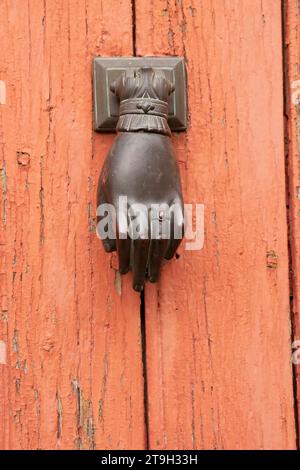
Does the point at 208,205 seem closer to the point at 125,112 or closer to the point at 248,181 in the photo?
the point at 248,181

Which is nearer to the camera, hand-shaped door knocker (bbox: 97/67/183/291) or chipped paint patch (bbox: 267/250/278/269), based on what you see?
hand-shaped door knocker (bbox: 97/67/183/291)

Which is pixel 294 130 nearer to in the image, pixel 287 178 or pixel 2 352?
pixel 287 178

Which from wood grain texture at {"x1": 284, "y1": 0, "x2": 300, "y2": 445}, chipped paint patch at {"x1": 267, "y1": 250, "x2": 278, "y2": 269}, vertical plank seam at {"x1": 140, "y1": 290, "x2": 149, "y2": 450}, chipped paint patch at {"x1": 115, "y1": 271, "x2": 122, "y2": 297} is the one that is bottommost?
vertical plank seam at {"x1": 140, "y1": 290, "x2": 149, "y2": 450}

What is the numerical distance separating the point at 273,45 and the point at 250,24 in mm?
44

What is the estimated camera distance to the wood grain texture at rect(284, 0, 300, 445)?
99 cm

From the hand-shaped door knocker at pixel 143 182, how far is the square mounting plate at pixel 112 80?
41 millimetres

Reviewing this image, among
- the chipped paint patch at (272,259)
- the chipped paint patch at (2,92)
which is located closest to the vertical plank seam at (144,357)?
the chipped paint patch at (272,259)

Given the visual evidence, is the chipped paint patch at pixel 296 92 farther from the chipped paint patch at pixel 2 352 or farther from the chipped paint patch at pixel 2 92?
the chipped paint patch at pixel 2 352

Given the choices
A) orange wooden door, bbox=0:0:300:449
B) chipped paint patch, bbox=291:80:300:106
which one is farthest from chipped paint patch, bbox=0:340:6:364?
chipped paint patch, bbox=291:80:300:106

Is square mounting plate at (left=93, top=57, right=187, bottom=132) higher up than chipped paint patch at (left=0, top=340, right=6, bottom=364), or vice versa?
square mounting plate at (left=93, top=57, right=187, bottom=132)

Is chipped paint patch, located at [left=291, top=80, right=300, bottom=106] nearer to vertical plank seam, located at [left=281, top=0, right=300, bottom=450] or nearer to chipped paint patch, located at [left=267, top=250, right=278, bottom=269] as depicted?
vertical plank seam, located at [left=281, top=0, right=300, bottom=450]

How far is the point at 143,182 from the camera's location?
0.90 m

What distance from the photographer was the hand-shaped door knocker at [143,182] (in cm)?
89

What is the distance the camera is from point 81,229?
38.2 inches
